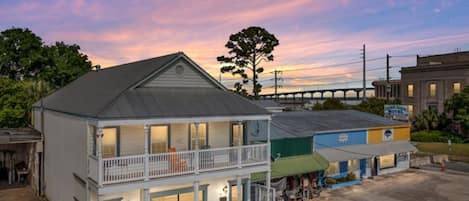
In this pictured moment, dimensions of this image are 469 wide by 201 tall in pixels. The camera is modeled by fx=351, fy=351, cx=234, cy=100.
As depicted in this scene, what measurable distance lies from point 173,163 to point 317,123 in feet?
53.8

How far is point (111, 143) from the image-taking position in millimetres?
16438

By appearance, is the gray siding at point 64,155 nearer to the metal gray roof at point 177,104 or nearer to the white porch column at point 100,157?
the white porch column at point 100,157

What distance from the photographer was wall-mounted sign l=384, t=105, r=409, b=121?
1569 inches

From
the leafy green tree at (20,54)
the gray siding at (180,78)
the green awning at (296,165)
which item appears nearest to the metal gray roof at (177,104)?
the gray siding at (180,78)

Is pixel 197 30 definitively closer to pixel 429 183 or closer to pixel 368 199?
pixel 368 199

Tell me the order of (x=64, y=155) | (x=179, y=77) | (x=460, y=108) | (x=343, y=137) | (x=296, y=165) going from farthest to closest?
(x=460, y=108) < (x=343, y=137) < (x=296, y=165) < (x=64, y=155) < (x=179, y=77)

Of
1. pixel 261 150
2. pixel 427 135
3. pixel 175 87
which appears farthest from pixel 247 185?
pixel 427 135

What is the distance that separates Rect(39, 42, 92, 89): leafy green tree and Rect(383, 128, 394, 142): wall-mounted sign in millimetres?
30496

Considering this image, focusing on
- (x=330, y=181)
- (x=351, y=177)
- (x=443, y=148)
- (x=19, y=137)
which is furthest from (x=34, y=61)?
(x=443, y=148)

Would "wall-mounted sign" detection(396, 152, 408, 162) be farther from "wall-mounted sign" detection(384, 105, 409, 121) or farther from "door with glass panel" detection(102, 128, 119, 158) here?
"door with glass panel" detection(102, 128, 119, 158)

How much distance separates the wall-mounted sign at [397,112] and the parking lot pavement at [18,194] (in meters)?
36.1

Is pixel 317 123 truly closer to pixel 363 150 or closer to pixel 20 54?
pixel 363 150

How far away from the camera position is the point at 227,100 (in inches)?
728

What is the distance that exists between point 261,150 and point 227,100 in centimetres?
319
